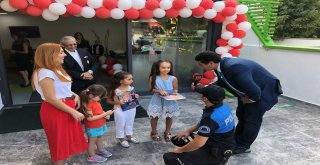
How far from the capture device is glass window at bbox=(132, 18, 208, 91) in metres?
4.88

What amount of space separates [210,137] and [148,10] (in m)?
2.57

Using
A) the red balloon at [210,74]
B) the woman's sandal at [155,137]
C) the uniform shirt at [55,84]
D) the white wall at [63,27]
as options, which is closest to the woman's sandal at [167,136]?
the woman's sandal at [155,137]

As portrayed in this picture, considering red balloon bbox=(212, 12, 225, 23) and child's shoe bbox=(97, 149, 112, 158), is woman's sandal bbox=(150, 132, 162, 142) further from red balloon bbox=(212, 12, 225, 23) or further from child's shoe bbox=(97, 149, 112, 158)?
red balloon bbox=(212, 12, 225, 23)

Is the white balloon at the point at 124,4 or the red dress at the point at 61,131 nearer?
the red dress at the point at 61,131

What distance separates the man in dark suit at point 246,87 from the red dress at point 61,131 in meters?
1.40

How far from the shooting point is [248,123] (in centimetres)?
266

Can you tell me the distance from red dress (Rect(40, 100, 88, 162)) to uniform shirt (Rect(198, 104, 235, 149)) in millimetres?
1151

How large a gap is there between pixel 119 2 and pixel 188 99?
95.3 inches

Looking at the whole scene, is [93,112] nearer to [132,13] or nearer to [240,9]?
[132,13]

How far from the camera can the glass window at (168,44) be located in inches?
192

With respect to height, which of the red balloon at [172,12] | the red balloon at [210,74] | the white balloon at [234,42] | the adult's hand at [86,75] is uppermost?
the red balloon at [172,12]

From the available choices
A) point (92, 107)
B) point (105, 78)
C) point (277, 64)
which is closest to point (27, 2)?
point (92, 107)

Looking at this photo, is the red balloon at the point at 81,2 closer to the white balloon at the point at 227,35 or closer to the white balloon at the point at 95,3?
the white balloon at the point at 95,3

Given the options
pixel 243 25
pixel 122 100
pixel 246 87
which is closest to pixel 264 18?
pixel 243 25
